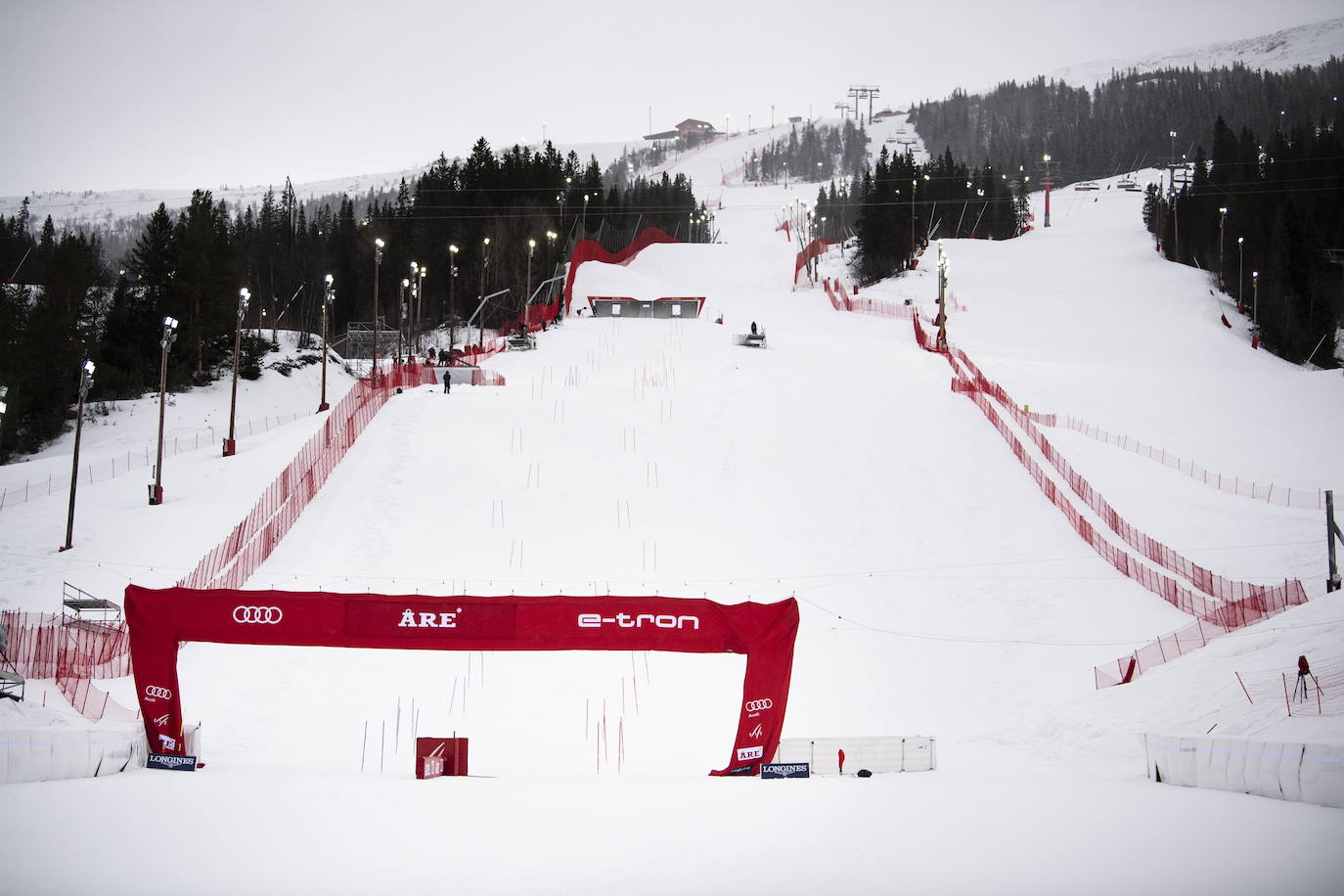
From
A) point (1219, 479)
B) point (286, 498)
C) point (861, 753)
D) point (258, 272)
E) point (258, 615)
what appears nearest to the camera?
point (258, 615)

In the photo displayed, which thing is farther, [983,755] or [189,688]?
[189,688]

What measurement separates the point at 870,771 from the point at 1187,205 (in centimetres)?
8272

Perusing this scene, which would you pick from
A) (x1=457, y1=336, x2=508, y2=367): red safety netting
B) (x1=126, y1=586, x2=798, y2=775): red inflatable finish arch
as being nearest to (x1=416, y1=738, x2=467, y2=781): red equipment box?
(x1=126, y1=586, x2=798, y2=775): red inflatable finish arch

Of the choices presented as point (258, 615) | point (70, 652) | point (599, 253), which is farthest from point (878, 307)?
point (258, 615)

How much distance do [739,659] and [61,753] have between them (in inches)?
494

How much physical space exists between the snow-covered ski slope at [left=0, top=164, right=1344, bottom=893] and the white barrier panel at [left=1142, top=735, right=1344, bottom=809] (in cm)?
35

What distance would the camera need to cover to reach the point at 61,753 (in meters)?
11.6

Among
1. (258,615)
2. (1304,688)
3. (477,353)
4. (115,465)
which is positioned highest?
(477,353)

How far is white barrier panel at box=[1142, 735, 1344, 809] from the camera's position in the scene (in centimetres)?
1027

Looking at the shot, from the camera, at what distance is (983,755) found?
1608 centimetres

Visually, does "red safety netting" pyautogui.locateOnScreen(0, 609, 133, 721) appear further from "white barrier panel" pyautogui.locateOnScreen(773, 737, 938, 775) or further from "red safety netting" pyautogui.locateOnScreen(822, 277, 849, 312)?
"red safety netting" pyautogui.locateOnScreen(822, 277, 849, 312)

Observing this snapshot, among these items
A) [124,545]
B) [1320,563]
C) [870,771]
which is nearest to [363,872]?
[870,771]

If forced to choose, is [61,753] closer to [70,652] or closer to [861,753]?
[70,652]

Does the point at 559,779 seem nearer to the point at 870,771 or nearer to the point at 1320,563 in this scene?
the point at 870,771
